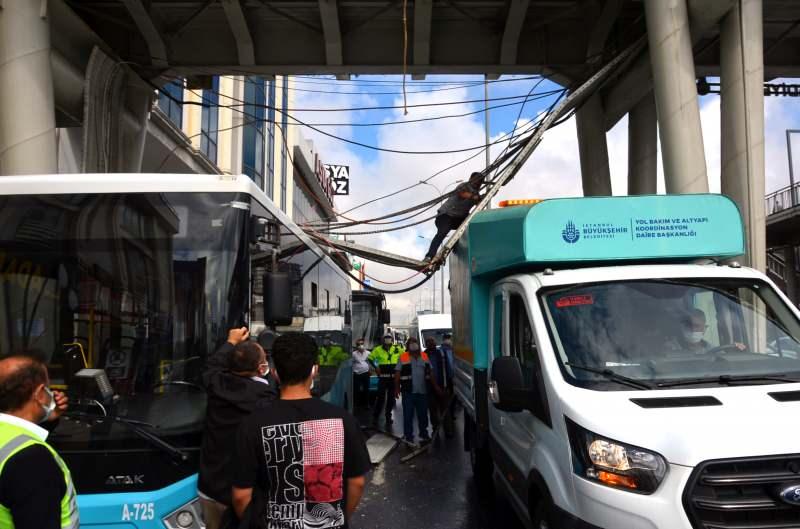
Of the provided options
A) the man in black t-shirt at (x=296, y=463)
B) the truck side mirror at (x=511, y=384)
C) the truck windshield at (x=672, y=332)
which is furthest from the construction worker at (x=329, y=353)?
the man in black t-shirt at (x=296, y=463)

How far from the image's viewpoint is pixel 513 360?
3.81m

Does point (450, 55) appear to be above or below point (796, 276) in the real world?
above

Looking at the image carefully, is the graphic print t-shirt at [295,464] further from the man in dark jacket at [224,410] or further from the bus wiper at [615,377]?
the bus wiper at [615,377]

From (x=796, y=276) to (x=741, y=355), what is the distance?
4587cm

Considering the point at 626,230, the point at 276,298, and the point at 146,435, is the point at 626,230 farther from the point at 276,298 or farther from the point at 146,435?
the point at 146,435

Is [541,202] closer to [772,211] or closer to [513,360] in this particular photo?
[513,360]

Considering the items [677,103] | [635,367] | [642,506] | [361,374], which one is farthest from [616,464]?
[361,374]

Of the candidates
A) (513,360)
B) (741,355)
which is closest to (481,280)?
(513,360)

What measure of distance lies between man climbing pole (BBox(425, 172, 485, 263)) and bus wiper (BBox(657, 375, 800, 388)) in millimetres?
7533

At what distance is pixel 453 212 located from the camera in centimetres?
1076

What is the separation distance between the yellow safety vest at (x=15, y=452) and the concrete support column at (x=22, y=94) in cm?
886

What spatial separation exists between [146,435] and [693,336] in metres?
3.55

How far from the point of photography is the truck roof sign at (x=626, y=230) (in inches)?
177

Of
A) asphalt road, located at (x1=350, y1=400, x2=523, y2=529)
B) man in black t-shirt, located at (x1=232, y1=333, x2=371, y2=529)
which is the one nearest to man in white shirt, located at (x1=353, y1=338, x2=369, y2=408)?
asphalt road, located at (x1=350, y1=400, x2=523, y2=529)
